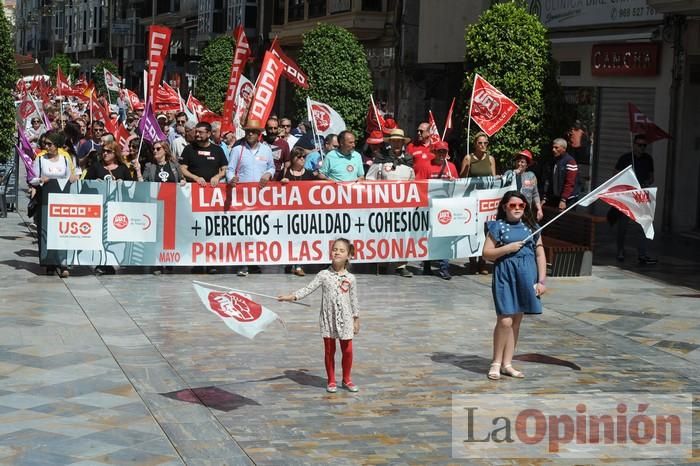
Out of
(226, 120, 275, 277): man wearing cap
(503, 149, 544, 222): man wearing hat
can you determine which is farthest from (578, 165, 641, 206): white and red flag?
(226, 120, 275, 277): man wearing cap

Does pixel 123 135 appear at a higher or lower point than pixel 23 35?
lower

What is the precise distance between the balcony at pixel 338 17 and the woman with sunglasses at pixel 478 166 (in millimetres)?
22010

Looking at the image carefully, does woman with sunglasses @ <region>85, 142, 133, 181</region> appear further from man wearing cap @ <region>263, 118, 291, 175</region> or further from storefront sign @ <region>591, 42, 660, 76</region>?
storefront sign @ <region>591, 42, 660, 76</region>

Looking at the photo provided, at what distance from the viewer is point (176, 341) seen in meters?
11.3

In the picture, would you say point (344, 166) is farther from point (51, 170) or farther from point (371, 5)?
point (371, 5)

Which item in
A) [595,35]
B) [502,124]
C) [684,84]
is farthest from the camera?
[595,35]

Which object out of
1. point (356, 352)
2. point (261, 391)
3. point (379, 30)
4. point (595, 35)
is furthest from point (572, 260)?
point (379, 30)

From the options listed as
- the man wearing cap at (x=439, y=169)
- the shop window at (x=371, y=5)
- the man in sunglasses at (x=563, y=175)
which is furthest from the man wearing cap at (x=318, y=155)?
the shop window at (x=371, y=5)

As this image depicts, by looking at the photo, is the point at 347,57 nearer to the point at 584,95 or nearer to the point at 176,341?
the point at 584,95

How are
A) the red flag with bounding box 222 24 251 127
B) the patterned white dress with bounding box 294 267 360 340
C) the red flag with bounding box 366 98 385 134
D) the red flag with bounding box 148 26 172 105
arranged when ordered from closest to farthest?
the patterned white dress with bounding box 294 267 360 340 < the red flag with bounding box 148 26 172 105 < the red flag with bounding box 222 24 251 127 < the red flag with bounding box 366 98 385 134

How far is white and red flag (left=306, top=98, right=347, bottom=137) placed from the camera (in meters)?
18.3

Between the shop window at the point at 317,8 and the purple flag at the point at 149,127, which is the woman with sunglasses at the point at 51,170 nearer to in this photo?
the purple flag at the point at 149,127

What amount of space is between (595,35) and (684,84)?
3.04 m

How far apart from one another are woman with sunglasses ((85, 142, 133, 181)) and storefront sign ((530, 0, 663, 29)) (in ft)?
34.4
